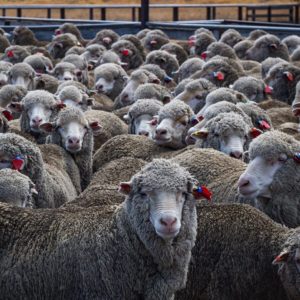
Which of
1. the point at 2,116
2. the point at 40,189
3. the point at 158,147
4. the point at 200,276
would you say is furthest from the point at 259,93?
the point at 200,276

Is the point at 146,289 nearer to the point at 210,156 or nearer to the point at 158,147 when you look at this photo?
the point at 210,156

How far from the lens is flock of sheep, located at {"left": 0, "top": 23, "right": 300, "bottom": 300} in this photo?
5.77 metres

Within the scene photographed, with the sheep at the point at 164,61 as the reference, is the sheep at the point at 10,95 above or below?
below

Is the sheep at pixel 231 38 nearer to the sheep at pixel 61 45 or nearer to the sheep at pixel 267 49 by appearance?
the sheep at pixel 267 49

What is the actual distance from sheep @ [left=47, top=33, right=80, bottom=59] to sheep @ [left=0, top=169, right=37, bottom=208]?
10.9 meters

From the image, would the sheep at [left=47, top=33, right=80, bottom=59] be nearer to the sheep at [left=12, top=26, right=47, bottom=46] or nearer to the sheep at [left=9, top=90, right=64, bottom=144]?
the sheep at [left=12, top=26, right=47, bottom=46]

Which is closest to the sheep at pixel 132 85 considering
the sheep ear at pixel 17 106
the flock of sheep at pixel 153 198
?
the flock of sheep at pixel 153 198

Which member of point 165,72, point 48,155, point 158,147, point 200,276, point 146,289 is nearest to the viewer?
point 146,289

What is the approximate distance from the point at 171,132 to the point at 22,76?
3.93 metres

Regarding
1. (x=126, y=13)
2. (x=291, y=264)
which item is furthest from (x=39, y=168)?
(x=126, y=13)

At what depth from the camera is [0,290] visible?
19.3 ft

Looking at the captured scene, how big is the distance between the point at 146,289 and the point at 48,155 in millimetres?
3145

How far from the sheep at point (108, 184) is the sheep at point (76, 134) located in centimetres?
60

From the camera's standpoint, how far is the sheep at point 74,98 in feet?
36.1
